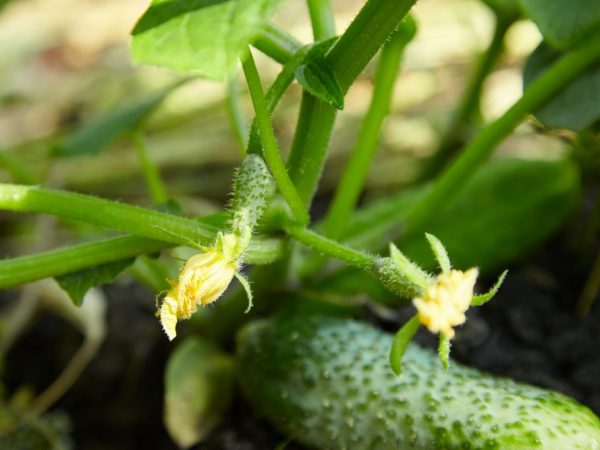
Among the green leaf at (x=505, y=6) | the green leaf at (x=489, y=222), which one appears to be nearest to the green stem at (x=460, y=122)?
the green leaf at (x=505, y=6)

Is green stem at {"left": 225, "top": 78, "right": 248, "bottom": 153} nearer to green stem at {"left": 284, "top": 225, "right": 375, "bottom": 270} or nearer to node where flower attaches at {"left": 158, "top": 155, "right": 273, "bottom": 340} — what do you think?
green stem at {"left": 284, "top": 225, "right": 375, "bottom": 270}

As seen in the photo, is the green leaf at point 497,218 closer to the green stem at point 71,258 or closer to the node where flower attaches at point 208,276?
the green stem at point 71,258

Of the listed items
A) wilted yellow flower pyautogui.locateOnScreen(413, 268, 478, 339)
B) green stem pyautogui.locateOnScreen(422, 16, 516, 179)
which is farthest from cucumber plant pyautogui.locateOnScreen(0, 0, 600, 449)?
green stem pyautogui.locateOnScreen(422, 16, 516, 179)

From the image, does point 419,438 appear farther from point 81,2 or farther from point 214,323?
point 81,2

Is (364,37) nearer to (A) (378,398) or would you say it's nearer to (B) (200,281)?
(B) (200,281)

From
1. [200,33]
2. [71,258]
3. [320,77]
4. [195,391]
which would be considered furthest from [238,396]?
[200,33]

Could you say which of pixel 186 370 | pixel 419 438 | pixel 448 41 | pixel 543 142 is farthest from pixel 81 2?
pixel 419 438
